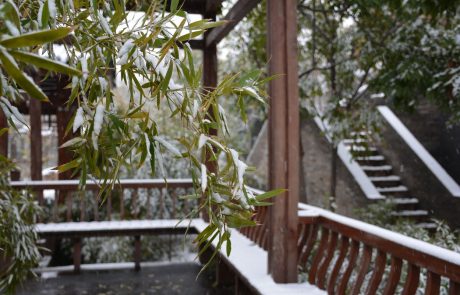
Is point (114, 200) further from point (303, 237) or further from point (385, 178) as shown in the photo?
point (385, 178)

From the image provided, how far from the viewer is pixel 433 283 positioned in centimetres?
205

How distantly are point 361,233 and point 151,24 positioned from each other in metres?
2.04

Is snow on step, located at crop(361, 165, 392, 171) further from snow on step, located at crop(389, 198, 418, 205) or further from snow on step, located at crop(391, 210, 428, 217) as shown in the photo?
snow on step, located at crop(391, 210, 428, 217)

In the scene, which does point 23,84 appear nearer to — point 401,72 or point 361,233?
point 361,233

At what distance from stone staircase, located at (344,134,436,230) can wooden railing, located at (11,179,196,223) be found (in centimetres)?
279

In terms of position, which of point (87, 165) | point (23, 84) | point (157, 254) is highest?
point (23, 84)

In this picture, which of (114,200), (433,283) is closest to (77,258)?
(114,200)

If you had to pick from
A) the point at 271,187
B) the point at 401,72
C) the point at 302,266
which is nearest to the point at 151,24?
the point at 271,187

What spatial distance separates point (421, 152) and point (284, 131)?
4.91 meters

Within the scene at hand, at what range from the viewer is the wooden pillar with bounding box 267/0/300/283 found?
10.0 ft

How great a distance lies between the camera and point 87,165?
1.11m

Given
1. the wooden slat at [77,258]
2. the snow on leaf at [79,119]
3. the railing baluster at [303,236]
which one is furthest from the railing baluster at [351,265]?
the wooden slat at [77,258]

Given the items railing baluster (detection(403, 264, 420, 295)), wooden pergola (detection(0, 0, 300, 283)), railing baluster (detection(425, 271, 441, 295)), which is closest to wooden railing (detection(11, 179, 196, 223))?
wooden pergola (detection(0, 0, 300, 283))

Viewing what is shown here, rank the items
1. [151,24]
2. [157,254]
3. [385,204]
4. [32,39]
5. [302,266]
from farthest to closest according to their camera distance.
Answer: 1. [157,254]
2. [385,204]
3. [302,266]
4. [151,24]
5. [32,39]
